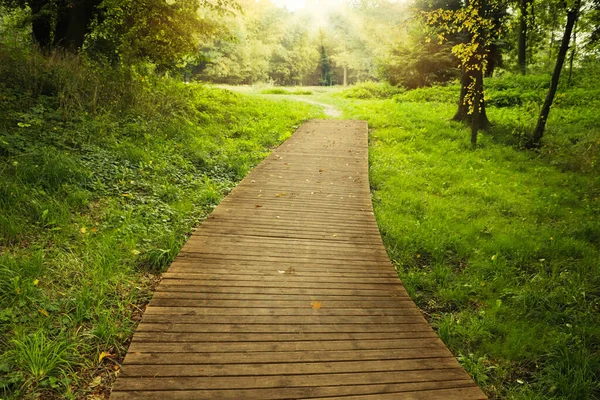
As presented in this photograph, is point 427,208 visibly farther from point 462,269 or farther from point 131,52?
point 131,52

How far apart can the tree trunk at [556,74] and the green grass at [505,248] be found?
Result: 0.40 meters

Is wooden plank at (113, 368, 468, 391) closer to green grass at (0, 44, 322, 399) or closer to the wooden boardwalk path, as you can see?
the wooden boardwalk path

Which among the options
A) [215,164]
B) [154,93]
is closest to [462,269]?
[215,164]

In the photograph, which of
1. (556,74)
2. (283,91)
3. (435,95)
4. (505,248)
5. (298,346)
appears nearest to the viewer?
(298,346)

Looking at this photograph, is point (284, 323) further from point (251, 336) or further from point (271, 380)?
point (271, 380)

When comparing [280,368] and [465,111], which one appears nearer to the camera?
[280,368]

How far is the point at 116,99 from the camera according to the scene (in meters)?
8.55

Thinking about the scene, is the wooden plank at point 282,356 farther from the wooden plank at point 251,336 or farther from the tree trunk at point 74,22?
the tree trunk at point 74,22

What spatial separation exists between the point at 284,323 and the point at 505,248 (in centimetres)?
376

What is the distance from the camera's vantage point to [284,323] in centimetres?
333

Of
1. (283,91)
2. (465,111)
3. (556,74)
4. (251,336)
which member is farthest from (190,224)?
(283,91)

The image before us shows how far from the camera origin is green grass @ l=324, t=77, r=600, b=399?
3264mm

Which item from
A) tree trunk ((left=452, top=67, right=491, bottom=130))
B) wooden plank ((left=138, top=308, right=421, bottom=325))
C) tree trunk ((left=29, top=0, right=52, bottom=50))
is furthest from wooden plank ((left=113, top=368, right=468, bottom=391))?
tree trunk ((left=29, top=0, right=52, bottom=50))

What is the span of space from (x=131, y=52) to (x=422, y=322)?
A: 33.6 ft
